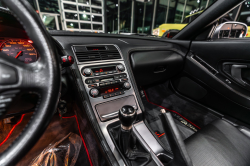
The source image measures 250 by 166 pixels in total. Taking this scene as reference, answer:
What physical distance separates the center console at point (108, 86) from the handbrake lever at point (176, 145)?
80mm

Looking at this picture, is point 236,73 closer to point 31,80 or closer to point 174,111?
point 174,111

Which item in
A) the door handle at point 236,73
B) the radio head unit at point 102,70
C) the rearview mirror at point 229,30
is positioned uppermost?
the rearview mirror at point 229,30

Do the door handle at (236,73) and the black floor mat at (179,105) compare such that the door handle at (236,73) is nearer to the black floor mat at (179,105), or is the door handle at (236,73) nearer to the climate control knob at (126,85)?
the black floor mat at (179,105)

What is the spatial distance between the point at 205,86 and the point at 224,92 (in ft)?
0.59

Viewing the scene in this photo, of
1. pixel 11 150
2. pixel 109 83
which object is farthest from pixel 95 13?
pixel 11 150

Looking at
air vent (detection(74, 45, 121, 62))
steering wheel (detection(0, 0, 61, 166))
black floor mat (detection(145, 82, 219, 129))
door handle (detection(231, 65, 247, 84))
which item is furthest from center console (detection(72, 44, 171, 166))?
door handle (detection(231, 65, 247, 84))

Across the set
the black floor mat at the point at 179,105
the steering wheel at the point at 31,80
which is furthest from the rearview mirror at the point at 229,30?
the steering wheel at the point at 31,80

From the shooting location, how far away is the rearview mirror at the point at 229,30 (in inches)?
51.0

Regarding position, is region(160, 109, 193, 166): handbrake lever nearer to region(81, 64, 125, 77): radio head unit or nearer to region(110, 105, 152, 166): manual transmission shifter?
region(110, 105, 152, 166): manual transmission shifter

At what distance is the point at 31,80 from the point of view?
0.38m

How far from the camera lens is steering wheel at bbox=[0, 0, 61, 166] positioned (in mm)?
337

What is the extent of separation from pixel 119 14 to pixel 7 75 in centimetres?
899

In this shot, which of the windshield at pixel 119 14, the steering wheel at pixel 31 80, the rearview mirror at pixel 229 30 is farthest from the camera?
the windshield at pixel 119 14

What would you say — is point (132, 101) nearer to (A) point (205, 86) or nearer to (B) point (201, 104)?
(A) point (205, 86)
